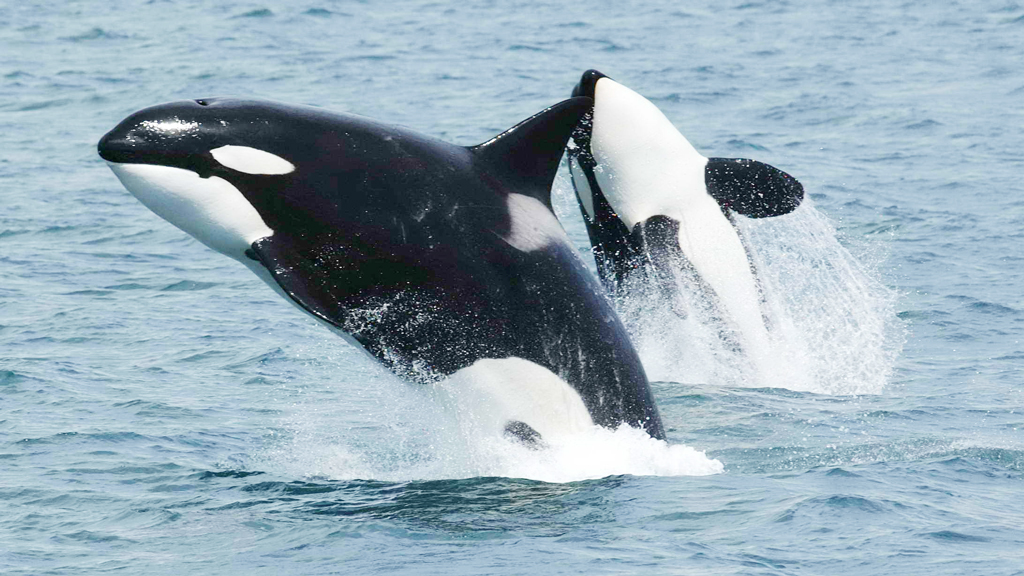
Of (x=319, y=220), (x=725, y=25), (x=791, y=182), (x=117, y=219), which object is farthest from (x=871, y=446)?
(x=725, y=25)

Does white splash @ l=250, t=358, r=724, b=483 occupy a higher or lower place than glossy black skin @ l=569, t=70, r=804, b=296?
lower

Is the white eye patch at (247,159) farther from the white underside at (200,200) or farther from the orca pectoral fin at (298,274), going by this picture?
the orca pectoral fin at (298,274)

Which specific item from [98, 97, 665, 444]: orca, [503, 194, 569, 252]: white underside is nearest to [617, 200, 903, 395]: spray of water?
[98, 97, 665, 444]: orca

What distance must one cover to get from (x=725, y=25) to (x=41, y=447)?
29.2m

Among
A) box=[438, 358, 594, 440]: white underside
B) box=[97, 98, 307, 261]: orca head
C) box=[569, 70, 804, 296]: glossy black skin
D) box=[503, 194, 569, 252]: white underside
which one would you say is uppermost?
box=[97, 98, 307, 261]: orca head

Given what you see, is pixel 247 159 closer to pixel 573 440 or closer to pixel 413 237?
pixel 413 237

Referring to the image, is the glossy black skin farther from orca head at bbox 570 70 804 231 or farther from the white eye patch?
the white eye patch

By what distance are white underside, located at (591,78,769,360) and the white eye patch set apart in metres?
4.78

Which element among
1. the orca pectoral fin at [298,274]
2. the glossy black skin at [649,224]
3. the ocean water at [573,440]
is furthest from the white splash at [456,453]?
the glossy black skin at [649,224]

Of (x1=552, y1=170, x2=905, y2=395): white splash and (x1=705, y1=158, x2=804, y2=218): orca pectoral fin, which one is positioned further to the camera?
(x1=552, y1=170, x2=905, y2=395): white splash

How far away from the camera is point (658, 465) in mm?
10266

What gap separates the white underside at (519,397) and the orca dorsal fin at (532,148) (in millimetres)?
1186

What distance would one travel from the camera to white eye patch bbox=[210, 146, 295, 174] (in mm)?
9258

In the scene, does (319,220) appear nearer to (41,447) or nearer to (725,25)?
(41,447)
